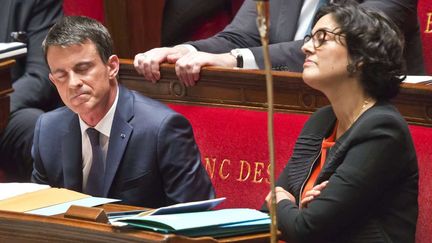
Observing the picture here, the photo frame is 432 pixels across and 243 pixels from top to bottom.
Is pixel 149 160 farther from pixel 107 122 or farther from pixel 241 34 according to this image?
pixel 241 34

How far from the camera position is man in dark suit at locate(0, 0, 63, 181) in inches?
110

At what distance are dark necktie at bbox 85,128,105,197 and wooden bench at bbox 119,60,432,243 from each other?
352 mm

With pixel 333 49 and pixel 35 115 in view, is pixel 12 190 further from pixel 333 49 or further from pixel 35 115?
pixel 35 115

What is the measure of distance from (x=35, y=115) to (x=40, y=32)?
11.2 inches

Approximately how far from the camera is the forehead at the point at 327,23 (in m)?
1.75

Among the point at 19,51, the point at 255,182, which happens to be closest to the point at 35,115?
the point at 19,51

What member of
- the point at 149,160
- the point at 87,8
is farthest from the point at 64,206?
the point at 87,8

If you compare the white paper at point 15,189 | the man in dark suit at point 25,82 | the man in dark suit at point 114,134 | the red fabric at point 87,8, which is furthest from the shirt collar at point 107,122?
the red fabric at point 87,8

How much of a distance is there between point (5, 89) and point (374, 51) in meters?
1.14

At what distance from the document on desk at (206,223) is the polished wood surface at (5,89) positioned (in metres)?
1.18

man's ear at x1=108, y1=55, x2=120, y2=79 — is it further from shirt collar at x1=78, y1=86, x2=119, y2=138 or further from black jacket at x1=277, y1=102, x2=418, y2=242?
black jacket at x1=277, y1=102, x2=418, y2=242

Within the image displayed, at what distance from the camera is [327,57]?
1.74 m

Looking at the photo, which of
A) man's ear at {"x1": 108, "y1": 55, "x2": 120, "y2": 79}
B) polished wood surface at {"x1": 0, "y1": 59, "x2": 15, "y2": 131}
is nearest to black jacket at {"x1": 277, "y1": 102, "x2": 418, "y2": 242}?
man's ear at {"x1": 108, "y1": 55, "x2": 120, "y2": 79}

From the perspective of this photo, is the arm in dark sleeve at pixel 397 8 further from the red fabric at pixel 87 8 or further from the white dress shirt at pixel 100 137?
the red fabric at pixel 87 8
